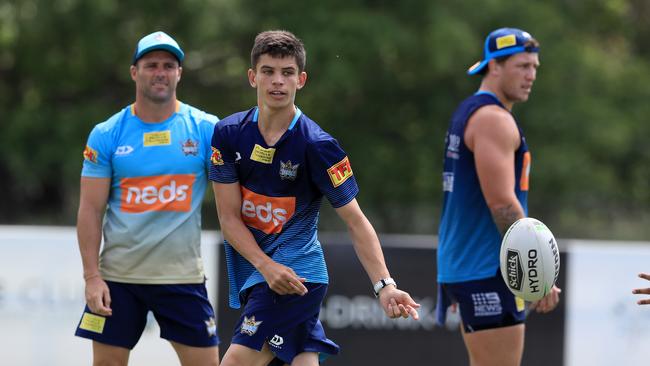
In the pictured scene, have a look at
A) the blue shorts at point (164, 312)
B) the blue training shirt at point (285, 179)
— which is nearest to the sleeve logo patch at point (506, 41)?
the blue training shirt at point (285, 179)

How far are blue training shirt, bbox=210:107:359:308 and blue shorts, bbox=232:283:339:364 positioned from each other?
0.29 ft

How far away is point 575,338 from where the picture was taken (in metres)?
8.69

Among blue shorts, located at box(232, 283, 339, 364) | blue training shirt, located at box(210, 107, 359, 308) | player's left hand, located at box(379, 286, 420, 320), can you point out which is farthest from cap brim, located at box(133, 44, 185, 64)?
player's left hand, located at box(379, 286, 420, 320)

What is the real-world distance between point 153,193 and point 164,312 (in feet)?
2.15

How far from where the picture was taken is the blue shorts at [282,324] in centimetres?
467

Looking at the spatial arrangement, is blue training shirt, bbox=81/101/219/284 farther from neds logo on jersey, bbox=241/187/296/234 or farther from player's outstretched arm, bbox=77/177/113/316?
neds logo on jersey, bbox=241/187/296/234

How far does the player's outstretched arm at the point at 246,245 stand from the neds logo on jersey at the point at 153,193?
2.61 feet

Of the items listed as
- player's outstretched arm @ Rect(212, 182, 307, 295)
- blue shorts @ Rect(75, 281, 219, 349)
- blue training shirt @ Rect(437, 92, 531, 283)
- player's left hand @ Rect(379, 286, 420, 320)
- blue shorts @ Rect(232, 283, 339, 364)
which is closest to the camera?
player's left hand @ Rect(379, 286, 420, 320)

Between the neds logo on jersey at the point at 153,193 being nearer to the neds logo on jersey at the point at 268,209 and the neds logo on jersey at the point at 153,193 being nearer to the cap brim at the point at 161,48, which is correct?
the cap brim at the point at 161,48

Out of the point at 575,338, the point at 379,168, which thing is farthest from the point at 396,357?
the point at 379,168

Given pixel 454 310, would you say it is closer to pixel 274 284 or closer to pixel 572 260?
pixel 274 284

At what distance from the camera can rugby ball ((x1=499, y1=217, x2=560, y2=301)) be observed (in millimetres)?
5145

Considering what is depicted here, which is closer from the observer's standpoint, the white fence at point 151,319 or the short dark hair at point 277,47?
the short dark hair at point 277,47

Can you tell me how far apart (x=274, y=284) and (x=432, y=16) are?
1243cm
